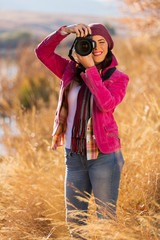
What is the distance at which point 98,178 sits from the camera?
5.22 feet

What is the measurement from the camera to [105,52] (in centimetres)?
161

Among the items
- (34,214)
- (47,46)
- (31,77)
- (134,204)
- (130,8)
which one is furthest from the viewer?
(31,77)

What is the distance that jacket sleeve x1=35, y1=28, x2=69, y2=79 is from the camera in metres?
1.64

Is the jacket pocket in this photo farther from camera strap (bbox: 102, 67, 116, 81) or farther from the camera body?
the camera body

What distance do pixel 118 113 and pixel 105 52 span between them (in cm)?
226

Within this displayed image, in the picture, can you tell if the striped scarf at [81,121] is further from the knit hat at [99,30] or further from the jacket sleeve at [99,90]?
the knit hat at [99,30]

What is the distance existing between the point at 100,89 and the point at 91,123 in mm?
206

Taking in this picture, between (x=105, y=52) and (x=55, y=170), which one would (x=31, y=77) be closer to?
(x=55, y=170)

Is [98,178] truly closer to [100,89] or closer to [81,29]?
[100,89]

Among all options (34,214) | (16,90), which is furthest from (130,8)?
(16,90)

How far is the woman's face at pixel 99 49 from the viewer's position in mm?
1578

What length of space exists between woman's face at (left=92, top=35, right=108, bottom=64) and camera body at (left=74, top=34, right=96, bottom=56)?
0.26ft

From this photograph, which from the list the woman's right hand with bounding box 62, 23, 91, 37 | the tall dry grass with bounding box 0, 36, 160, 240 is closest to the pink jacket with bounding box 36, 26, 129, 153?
the woman's right hand with bounding box 62, 23, 91, 37

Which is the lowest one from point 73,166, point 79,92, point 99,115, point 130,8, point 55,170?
point 55,170
